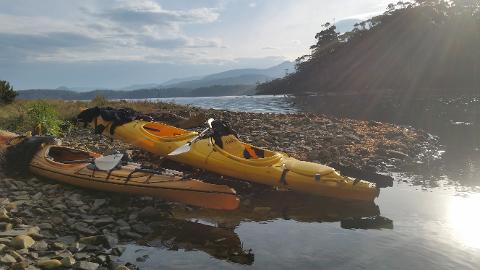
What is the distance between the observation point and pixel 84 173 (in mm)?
11031

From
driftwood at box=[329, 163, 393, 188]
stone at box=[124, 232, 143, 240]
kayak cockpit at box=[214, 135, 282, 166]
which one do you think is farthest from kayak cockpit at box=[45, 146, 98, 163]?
driftwood at box=[329, 163, 393, 188]

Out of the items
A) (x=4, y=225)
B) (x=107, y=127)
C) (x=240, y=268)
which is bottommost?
(x=240, y=268)

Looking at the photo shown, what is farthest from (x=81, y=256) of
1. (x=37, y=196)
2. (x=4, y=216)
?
(x=37, y=196)

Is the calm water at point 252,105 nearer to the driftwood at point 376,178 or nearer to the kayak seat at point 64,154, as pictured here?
the kayak seat at point 64,154

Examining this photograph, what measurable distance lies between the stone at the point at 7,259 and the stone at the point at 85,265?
3.15 ft

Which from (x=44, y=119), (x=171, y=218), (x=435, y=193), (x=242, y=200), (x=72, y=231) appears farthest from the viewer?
(x=44, y=119)

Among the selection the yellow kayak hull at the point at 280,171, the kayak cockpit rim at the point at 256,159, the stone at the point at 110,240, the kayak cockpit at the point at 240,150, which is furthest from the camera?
the kayak cockpit at the point at 240,150

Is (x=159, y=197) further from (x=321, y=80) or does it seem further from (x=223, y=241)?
(x=321, y=80)

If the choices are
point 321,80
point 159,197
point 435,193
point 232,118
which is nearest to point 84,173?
point 159,197

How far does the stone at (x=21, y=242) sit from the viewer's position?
285 inches

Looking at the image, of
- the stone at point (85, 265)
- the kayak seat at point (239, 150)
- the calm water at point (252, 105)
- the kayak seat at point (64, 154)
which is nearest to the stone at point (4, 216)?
the stone at point (85, 265)

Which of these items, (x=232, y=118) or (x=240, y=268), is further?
(x=232, y=118)

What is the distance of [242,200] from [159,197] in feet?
8.54

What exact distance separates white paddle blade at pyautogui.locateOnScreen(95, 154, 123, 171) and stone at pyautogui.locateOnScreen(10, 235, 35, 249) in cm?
362
